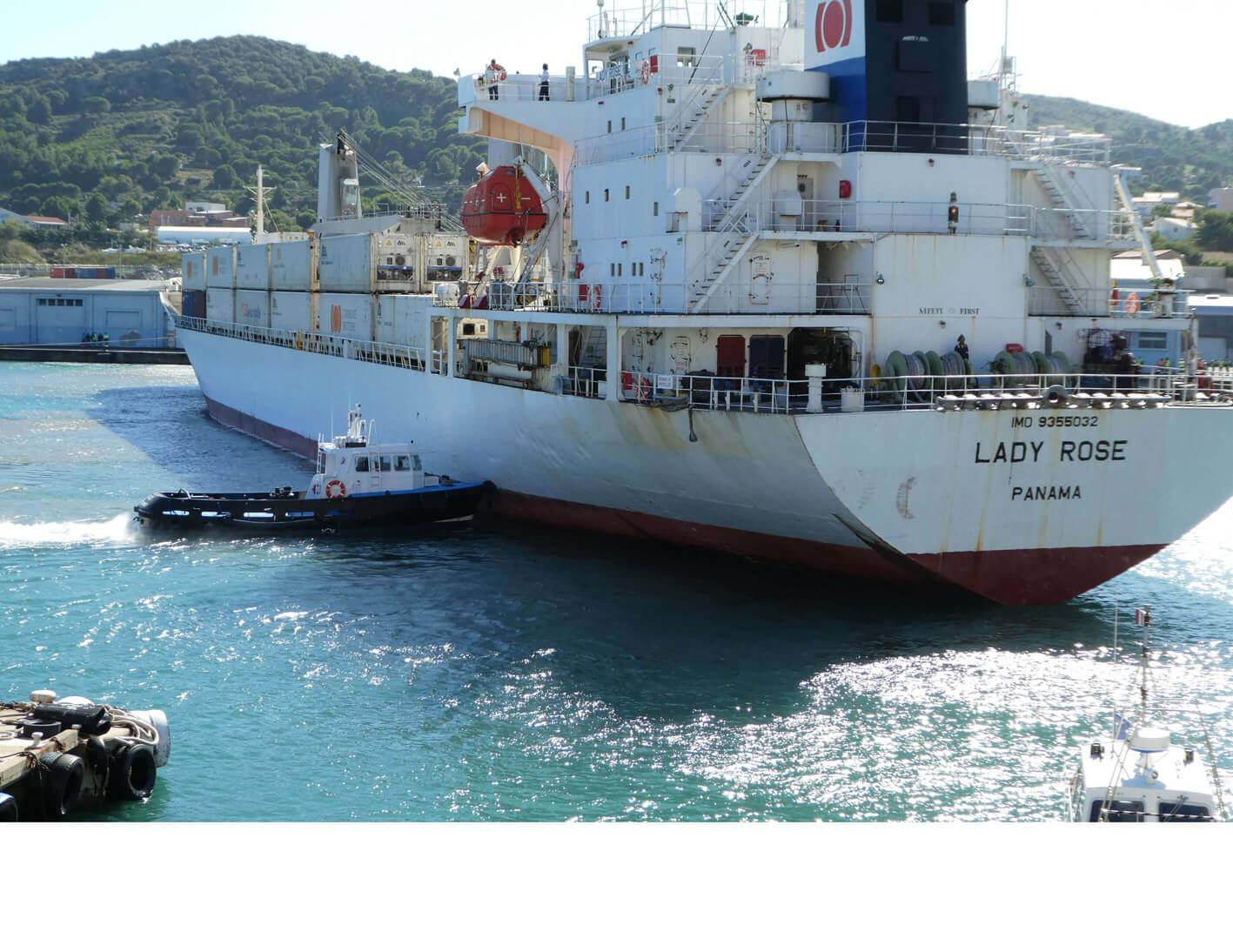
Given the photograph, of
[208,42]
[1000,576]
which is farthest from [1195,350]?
[208,42]

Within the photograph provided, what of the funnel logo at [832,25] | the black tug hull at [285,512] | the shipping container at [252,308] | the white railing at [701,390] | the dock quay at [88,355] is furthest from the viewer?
the dock quay at [88,355]

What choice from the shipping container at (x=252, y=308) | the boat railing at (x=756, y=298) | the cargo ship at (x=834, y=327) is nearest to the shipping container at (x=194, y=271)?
the shipping container at (x=252, y=308)

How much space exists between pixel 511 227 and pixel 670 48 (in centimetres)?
628

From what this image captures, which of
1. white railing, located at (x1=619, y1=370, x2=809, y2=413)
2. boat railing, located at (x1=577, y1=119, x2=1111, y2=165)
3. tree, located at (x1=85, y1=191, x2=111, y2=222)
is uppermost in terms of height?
tree, located at (x1=85, y1=191, x2=111, y2=222)

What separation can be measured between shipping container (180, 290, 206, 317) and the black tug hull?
107ft

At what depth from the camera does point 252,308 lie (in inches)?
2073

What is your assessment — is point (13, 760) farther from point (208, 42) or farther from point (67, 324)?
point (208, 42)

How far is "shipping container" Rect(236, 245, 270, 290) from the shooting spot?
51594 millimetres

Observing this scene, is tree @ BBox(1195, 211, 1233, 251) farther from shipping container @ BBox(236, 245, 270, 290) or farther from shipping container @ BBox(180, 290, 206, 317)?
shipping container @ BBox(180, 290, 206, 317)

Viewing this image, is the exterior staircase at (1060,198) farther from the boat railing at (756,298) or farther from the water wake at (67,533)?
the water wake at (67,533)

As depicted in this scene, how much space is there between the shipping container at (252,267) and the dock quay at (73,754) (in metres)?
36.3

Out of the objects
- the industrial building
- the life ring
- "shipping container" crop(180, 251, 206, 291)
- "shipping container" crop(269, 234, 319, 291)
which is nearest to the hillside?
the industrial building

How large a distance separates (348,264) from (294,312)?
4694 mm

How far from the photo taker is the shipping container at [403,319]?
36719 mm
